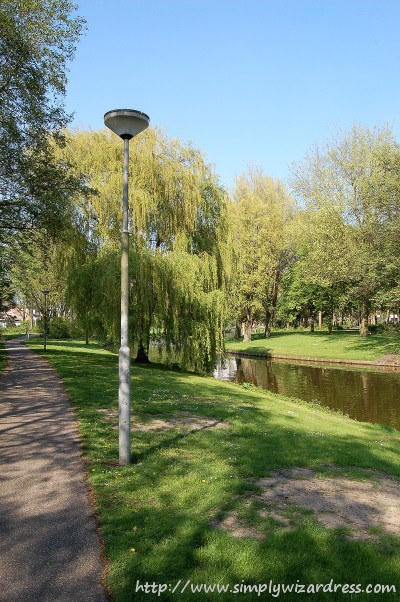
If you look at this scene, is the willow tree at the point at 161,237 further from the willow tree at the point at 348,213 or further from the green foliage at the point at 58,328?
the green foliage at the point at 58,328

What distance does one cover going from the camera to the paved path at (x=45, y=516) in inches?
141

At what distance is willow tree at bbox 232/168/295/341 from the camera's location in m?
45.2

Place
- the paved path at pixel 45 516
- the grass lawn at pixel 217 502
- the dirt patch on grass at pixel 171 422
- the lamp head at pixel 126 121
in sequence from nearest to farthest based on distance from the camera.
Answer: the paved path at pixel 45 516 < the grass lawn at pixel 217 502 < the lamp head at pixel 126 121 < the dirt patch on grass at pixel 171 422

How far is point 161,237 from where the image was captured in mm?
21422

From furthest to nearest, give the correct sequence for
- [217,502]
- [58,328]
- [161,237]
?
[58,328] < [161,237] < [217,502]

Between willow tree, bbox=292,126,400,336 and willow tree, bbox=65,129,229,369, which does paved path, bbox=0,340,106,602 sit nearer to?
willow tree, bbox=65,129,229,369

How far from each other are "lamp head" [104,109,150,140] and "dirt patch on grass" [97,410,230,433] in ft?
17.7

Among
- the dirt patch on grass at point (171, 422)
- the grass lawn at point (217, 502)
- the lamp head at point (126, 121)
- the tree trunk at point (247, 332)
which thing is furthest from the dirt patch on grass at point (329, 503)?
the tree trunk at point (247, 332)

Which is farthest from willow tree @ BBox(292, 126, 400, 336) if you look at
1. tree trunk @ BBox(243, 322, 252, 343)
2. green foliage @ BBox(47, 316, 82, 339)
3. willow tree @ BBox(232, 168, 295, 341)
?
green foliage @ BBox(47, 316, 82, 339)

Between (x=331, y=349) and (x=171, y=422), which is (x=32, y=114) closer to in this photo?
(x=171, y=422)

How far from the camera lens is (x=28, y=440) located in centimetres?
759

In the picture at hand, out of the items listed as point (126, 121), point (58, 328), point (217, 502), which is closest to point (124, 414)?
point (217, 502)

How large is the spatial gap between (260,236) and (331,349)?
47.5 feet

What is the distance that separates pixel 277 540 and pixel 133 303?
15148 millimetres
